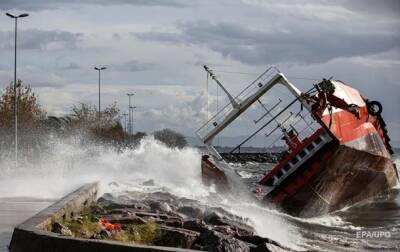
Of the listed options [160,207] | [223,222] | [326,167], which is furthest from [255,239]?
[326,167]

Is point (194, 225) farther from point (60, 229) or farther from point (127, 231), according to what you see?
point (60, 229)

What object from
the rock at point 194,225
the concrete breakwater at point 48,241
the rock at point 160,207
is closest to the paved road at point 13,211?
the concrete breakwater at point 48,241

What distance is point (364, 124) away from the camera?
26531mm

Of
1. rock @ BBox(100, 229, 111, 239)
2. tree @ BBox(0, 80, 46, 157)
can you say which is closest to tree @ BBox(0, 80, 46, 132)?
tree @ BBox(0, 80, 46, 157)

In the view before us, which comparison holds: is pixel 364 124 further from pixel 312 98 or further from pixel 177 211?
pixel 177 211

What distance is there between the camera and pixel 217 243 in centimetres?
1151

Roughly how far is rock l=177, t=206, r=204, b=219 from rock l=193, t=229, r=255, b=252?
6374 mm

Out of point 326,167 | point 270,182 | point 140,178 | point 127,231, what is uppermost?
point 326,167

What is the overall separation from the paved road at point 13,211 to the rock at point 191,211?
353 cm

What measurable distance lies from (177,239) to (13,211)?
6.70m

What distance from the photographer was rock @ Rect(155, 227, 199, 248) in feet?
39.2

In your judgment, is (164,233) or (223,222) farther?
(223,222)

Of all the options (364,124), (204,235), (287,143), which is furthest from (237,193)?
(204,235)

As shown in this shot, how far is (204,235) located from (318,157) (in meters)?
11.8
